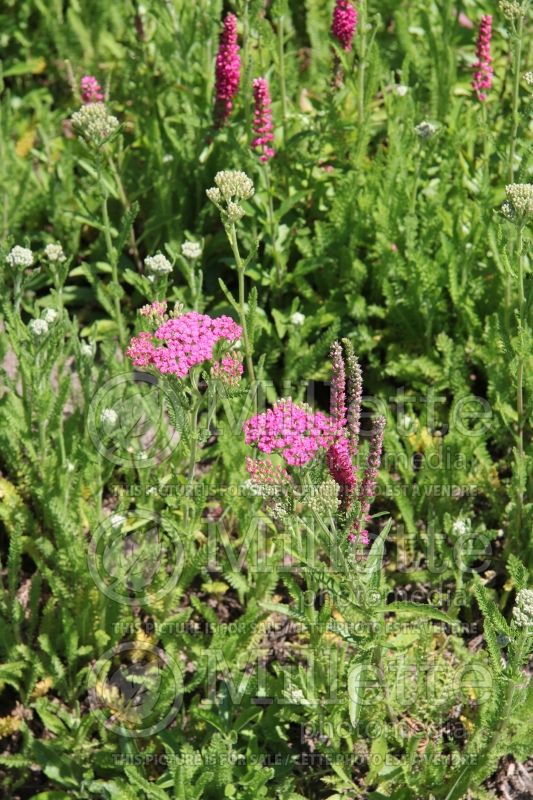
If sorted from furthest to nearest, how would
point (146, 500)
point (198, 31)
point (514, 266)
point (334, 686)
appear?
point (198, 31), point (146, 500), point (514, 266), point (334, 686)

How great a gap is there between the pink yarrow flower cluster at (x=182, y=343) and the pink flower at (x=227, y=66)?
177 centimetres

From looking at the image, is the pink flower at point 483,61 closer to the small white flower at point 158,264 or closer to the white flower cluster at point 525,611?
the small white flower at point 158,264

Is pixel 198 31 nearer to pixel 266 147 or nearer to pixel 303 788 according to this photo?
pixel 266 147

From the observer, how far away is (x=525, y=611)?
284cm

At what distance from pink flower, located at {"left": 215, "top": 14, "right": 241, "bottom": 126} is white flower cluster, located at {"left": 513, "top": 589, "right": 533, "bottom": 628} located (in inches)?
109

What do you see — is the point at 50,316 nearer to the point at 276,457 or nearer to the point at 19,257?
the point at 19,257

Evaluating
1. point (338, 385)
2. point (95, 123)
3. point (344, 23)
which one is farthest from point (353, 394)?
point (344, 23)

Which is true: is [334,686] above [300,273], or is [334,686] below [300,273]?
below

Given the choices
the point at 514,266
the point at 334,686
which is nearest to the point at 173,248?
the point at 514,266

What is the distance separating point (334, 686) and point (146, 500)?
1105mm

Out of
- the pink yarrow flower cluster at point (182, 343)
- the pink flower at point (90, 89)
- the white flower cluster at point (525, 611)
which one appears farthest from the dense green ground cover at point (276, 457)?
the pink flower at point (90, 89)

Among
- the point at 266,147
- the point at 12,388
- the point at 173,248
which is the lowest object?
the point at 12,388

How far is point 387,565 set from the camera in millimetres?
4102

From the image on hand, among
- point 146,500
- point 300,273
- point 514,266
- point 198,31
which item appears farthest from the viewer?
point 198,31
